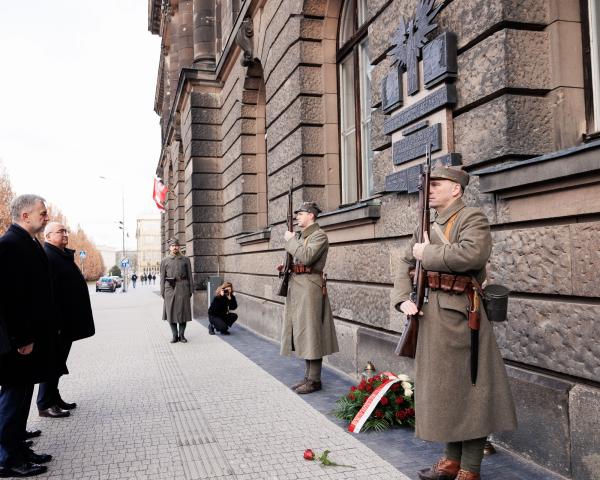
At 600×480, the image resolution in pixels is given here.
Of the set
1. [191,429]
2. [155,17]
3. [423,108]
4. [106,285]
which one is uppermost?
[155,17]

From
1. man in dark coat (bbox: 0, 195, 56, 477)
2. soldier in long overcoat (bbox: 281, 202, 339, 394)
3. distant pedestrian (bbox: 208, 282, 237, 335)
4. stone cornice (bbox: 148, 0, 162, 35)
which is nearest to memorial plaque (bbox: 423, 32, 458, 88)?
soldier in long overcoat (bbox: 281, 202, 339, 394)

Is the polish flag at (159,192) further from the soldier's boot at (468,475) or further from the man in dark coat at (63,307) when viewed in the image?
the soldier's boot at (468,475)

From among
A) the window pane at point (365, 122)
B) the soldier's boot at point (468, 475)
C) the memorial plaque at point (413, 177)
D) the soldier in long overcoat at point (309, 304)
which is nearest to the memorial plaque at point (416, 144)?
the memorial plaque at point (413, 177)

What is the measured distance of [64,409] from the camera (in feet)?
17.8

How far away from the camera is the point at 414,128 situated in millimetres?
5160

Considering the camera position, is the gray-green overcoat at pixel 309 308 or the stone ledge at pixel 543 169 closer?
the stone ledge at pixel 543 169

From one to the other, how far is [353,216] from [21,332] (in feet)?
12.2

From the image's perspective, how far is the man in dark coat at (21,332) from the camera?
12.5 ft

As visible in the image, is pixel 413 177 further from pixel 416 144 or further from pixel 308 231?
pixel 308 231

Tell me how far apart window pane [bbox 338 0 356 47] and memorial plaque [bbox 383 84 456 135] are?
2835 millimetres

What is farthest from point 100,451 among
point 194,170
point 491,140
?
point 194,170

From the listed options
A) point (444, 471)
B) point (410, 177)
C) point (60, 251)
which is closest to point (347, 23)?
point (410, 177)

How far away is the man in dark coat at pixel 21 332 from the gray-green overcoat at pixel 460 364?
2702mm

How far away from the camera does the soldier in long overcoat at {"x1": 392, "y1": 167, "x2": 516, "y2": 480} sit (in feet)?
10.2
